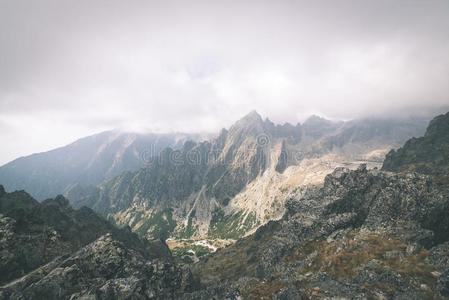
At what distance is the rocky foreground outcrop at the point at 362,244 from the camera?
6230cm

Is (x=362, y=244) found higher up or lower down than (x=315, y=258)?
higher up

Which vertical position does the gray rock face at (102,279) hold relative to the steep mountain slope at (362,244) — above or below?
above

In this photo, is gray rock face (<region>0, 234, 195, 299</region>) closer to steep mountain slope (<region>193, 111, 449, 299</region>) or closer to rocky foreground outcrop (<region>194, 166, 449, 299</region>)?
steep mountain slope (<region>193, 111, 449, 299</region>)

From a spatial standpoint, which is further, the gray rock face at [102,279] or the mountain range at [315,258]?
the mountain range at [315,258]

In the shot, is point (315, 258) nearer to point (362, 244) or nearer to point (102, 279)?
point (362, 244)

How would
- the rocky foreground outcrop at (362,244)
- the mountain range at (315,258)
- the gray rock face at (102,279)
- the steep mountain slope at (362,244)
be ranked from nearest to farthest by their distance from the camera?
the gray rock face at (102,279) → the mountain range at (315,258) → the steep mountain slope at (362,244) → the rocky foreground outcrop at (362,244)

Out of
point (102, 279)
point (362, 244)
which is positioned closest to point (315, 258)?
point (362, 244)

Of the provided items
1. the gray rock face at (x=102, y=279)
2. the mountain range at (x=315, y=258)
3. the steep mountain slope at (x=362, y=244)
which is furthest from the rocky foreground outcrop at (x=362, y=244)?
the gray rock face at (x=102, y=279)

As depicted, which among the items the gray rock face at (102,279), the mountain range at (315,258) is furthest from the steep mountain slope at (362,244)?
the gray rock face at (102,279)

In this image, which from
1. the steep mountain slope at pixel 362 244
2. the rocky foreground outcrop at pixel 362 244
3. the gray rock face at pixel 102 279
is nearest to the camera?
the gray rock face at pixel 102 279

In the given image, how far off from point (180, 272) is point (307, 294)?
33.0 meters

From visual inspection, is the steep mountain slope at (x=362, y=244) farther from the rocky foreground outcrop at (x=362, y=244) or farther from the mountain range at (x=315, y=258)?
the mountain range at (x=315, y=258)

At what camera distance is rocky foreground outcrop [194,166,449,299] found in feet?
204

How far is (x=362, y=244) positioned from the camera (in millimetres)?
85500
